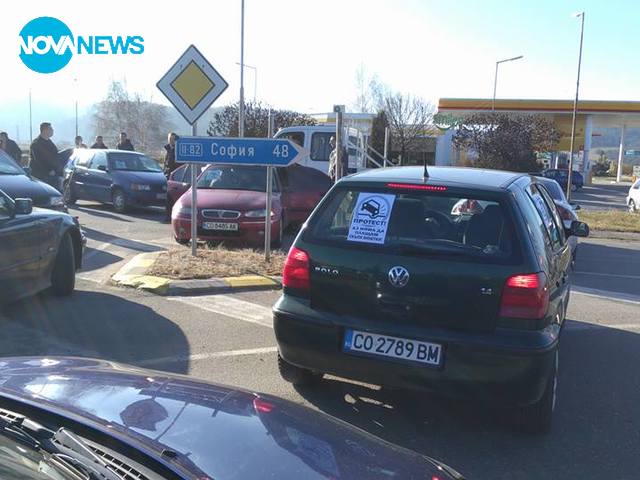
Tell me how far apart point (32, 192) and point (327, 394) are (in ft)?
22.0

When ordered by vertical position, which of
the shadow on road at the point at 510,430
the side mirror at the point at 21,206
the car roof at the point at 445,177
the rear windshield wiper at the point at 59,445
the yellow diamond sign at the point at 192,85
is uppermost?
the yellow diamond sign at the point at 192,85

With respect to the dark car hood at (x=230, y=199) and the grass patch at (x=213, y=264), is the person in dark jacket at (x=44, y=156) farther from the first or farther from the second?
the grass patch at (x=213, y=264)

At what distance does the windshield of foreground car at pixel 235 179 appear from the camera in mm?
11297

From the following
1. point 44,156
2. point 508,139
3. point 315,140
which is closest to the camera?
point 44,156

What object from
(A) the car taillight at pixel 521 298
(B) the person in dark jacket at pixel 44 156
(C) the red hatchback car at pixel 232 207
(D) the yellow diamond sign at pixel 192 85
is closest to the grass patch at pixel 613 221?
(C) the red hatchback car at pixel 232 207

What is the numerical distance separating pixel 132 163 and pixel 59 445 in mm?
16008

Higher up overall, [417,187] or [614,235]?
[417,187]

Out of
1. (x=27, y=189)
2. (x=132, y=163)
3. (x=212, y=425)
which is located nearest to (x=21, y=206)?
(x=27, y=189)

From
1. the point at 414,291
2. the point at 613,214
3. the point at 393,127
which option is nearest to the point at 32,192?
the point at 414,291

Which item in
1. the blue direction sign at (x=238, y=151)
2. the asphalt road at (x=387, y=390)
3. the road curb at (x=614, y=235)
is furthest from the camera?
the road curb at (x=614, y=235)

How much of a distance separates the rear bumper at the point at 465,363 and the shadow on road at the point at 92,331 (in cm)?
143

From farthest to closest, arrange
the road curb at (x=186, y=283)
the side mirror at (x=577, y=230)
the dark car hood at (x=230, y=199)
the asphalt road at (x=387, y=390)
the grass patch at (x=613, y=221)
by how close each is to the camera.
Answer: the grass patch at (x=613, y=221) < the dark car hood at (x=230, y=199) < the road curb at (x=186, y=283) < the side mirror at (x=577, y=230) < the asphalt road at (x=387, y=390)

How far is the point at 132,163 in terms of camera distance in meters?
17.1

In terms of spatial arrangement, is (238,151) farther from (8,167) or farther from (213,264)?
(8,167)
